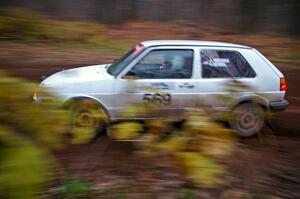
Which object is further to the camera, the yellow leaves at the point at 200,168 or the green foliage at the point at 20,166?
the yellow leaves at the point at 200,168

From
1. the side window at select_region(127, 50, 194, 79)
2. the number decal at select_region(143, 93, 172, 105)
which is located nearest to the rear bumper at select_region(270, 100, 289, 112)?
the side window at select_region(127, 50, 194, 79)

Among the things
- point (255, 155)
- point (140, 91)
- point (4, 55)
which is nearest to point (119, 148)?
point (255, 155)

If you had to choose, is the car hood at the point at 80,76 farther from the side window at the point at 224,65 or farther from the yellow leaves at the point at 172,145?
the yellow leaves at the point at 172,145

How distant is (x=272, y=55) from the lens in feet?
52.0

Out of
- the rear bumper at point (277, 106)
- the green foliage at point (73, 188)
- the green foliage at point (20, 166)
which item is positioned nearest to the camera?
the green foliage at point (20, 166)

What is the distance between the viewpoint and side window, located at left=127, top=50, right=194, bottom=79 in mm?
7508

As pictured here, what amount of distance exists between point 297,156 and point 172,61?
2.34m

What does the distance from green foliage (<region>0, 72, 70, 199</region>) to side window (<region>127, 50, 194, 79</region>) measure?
5.69 metres

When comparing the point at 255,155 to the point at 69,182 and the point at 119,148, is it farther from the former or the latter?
the point at 69,182

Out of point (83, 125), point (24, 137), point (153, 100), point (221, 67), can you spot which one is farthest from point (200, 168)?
point (221, 67)

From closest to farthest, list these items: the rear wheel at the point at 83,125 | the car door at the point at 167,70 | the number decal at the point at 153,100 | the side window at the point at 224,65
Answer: the rear wheel at the point at 83,125
the number decal at the point at 153,100
the car door at the point at 167,70
the side window at the point at 224,65

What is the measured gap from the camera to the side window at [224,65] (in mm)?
7660

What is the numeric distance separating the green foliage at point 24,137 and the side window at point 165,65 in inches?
224

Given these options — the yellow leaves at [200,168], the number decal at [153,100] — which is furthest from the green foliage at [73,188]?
the yellow leaves at [200,168]
